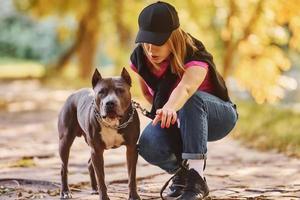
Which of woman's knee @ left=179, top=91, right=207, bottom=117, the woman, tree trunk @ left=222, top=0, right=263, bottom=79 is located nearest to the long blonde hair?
the woman

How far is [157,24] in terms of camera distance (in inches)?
156

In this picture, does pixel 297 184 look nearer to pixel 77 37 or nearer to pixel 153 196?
pixel 153 196

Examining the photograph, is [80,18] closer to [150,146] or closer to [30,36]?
[30,36]

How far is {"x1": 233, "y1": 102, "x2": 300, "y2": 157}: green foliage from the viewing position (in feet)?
24.2

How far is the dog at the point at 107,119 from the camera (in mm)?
3920

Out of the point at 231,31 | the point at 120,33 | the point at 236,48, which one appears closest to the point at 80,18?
the point at 120,33

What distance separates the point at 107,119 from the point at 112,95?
0.44ft

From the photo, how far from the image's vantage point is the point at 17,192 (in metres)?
4.69

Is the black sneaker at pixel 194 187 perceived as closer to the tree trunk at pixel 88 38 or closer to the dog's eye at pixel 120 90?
the dog's eye at pixel 120 90

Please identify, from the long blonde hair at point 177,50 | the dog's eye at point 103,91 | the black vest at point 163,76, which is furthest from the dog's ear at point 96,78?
the long blonde hair at point 177,50

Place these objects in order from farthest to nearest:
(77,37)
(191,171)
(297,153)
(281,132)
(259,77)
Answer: (77,37)
(259,77)
(281,132)
(297,153)
(191,171)

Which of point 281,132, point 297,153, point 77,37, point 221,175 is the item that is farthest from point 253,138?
point 77,37

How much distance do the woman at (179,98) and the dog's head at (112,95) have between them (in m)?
0.19

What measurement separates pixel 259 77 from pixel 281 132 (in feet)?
13.2
